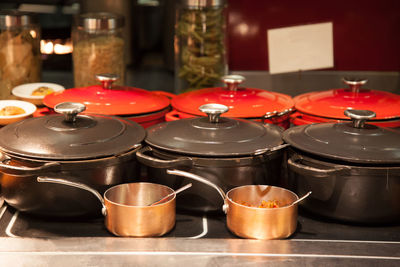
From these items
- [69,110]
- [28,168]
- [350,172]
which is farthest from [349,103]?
[28,168]

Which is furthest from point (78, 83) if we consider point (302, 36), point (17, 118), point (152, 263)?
point (152, 263)

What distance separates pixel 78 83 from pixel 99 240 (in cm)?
85

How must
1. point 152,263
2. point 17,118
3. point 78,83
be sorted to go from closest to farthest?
point 152,263 → point 17,118 → point 78,83

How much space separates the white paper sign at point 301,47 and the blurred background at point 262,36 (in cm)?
25

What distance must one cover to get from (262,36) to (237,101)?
89cm

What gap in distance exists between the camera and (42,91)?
166cm

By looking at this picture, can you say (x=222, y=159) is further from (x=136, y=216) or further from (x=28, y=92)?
(x=28, y=92)

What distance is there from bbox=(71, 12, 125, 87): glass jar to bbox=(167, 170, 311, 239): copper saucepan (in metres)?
0.75

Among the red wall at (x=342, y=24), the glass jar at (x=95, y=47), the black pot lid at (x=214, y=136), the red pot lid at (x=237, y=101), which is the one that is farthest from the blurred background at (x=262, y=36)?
the black pot lid at (x=214, y=136)

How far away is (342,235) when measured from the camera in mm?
1157

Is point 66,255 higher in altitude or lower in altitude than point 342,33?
lower

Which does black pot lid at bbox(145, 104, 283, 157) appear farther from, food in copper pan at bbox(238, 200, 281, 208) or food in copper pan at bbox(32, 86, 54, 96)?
food in copper pan at bbox(32, 86, 54, 96)

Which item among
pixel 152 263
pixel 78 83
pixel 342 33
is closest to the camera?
pixel 152 263

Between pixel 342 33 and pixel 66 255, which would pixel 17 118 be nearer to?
pixel 66 255
